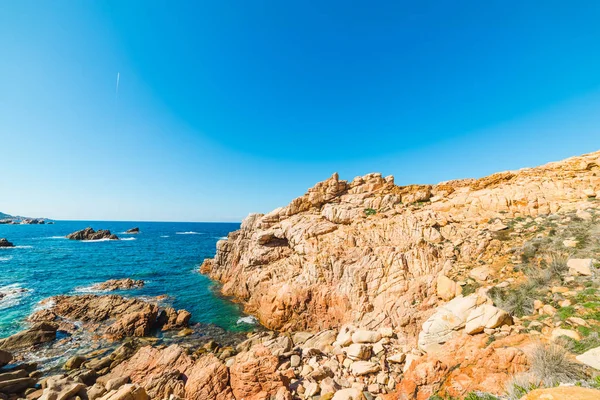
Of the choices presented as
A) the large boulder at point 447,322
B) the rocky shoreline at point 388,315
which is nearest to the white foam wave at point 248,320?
the rocky shoreline at point 388,315

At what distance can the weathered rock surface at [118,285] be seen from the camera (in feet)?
111

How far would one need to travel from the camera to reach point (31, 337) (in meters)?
19.6

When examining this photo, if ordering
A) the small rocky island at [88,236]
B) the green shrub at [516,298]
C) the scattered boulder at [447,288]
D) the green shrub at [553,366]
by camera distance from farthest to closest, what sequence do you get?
the small rocky island at [88,236] → the scattered boulder at [447,288] → the green shrub at [516,298] → the green shrub at [553,366]

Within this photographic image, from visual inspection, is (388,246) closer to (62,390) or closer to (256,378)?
(256,378)

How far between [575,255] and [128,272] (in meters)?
57.4

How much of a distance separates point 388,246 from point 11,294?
157 feet

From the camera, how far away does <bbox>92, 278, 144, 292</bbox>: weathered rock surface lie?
3388 cm

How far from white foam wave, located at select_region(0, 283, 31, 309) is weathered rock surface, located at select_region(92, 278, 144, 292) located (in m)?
7.09

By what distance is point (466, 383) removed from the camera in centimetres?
878

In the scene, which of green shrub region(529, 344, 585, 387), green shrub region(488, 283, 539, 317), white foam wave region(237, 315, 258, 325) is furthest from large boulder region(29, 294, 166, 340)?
green shrub region(488, 283, 539, 317)

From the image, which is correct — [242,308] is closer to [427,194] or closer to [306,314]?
[306,314]

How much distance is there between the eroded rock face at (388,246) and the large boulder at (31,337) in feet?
56.7

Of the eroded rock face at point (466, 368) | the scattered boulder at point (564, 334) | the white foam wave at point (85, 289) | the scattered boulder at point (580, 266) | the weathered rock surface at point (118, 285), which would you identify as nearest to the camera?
the eroded rock face at point (466, 368)

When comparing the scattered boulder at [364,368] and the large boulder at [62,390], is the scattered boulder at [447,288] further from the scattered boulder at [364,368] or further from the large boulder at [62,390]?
the large boulder at [62,390]
